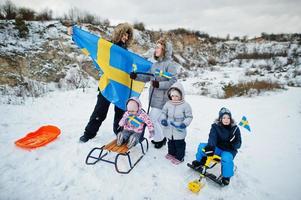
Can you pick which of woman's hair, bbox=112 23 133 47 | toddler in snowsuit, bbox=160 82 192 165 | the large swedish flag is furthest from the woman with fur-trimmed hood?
toddler in snowsuit, bbox=160 82 192 165

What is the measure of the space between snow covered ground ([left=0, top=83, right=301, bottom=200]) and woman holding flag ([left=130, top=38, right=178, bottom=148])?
33.4 inches

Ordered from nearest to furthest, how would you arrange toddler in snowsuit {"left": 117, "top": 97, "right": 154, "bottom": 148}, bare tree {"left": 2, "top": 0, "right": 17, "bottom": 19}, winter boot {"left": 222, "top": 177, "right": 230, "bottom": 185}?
winter boot {"left": 222, "top": 177, "right": 230, "bottom": 185}
toddler in snowsuit {"left": 117, "top": 97, "right": 154, "bottom": 148}
bare tree {"left": 2, "top": 0, "right": 17, "bottom": 19}

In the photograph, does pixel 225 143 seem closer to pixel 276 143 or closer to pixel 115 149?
pixel 115 149

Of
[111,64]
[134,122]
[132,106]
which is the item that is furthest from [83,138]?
[111,64]

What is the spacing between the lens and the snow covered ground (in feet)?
9.45

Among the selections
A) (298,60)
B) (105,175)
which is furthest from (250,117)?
(298,60)

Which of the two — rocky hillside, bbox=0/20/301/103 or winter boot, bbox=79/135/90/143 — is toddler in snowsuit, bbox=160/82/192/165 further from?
rocky hillside, bbox=0/20/301/103

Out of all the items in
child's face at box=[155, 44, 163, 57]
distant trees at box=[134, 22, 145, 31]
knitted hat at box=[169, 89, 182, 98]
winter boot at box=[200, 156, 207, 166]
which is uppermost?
distant trees at box=[134, 22, 145, 31]

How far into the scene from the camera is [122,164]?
11.5ft

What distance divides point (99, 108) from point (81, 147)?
856mm

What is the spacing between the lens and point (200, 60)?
22.6 m

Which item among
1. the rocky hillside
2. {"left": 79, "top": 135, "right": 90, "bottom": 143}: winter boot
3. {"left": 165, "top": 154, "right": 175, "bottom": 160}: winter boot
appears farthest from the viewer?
the rocky hillside

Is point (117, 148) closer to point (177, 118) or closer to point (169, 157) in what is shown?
point (169, 157)

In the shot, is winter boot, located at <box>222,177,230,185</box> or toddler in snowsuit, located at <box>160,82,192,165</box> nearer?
winter boot, located at <box>222,177,230,185</box>
